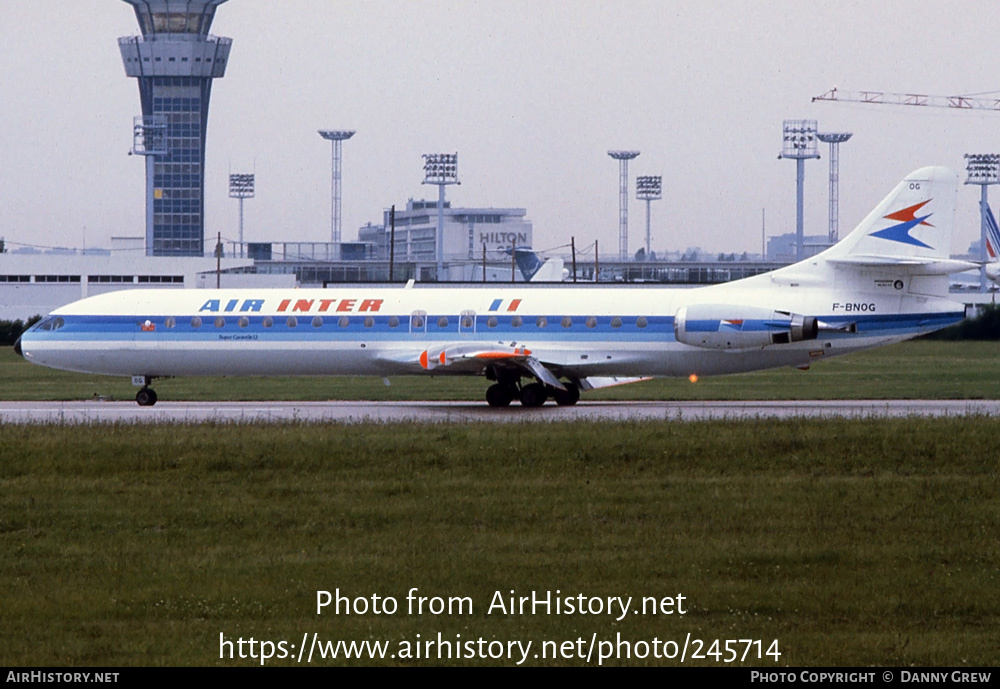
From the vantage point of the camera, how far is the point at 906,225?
30.1 m

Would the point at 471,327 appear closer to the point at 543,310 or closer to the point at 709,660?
the point at 543,310

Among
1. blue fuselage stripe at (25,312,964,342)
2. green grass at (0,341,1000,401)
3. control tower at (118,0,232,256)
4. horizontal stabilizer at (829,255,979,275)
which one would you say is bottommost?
green grass at (0,341,1000,401)

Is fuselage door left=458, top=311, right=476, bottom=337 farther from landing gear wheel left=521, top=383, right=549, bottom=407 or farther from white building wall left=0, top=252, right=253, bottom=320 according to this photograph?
white building wall left=0, top=252, right=253, bottom=320

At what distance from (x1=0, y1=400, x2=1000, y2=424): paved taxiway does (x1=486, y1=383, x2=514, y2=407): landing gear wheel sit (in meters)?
0.27

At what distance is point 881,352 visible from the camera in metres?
56.4

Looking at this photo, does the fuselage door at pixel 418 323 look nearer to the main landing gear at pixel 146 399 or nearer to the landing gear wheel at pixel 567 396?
the landing gear wheel at pixel 567 396

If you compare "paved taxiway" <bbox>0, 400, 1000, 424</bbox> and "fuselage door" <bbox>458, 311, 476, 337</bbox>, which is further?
"fuselage door" <bbox>458, 311, 476, 337</bbox>

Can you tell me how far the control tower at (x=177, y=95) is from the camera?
14825 centimetres

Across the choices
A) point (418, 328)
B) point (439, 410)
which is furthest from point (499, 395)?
point (418, 328)

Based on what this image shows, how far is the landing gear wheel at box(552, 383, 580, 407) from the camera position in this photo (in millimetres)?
31875

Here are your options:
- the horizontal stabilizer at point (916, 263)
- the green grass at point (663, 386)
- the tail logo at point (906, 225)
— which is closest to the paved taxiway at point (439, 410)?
the green grass at point (663, 386)

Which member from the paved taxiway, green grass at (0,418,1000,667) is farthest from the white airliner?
green grass at (0,418,1000,667)
